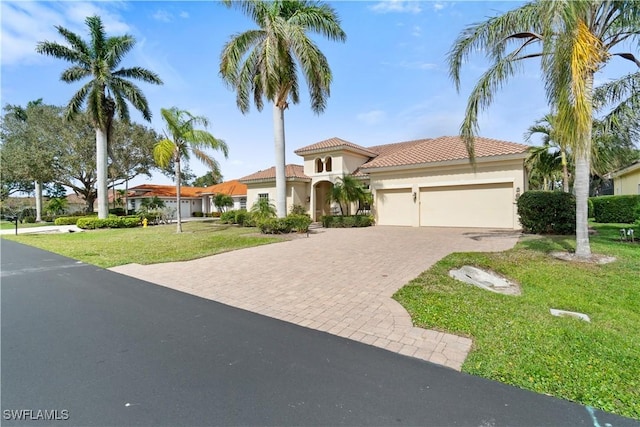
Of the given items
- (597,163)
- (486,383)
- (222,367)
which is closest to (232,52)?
(222,367)

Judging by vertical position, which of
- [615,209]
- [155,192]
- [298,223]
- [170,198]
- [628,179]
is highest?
[155,192]

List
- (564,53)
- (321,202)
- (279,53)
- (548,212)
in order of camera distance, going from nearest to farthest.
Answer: (564,53) → (548,212) → (279,53) → (321,202)

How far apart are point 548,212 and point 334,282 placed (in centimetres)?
1124

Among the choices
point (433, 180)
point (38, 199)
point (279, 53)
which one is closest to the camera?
point (279, 53)

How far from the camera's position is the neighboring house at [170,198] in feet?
142

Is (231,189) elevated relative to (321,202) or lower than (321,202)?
elevated

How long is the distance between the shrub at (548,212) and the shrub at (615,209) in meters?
12.1

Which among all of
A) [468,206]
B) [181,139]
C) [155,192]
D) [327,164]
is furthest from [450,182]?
[155,192]

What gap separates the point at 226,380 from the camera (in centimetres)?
297

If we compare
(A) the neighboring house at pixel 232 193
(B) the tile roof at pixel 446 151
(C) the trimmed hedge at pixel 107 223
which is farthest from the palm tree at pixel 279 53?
(A) the neighboring house at pixel 232 193

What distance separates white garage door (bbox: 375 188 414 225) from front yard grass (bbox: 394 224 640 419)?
37.8 feet

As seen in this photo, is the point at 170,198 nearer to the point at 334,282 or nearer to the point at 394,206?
the point at 394,206

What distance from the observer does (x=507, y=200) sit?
15.9 meters

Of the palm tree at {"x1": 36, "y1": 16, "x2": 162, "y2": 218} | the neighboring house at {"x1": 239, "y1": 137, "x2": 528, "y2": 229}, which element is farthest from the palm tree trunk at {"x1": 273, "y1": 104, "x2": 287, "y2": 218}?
the palm tree at {"x1": 36, "y1": 16, "x2": 162, "y2": 218}
